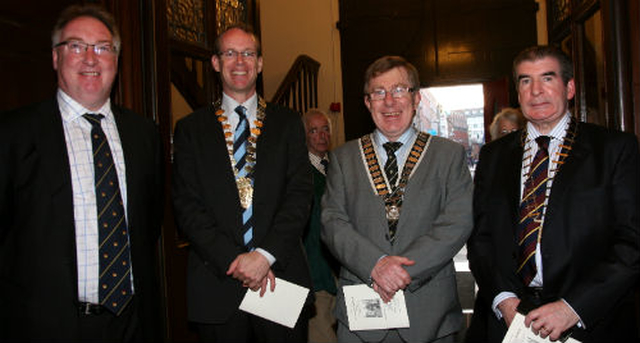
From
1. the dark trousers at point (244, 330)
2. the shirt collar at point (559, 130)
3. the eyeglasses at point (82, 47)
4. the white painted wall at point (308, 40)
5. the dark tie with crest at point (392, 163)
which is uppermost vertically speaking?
the white painted wall at point (308, 40)

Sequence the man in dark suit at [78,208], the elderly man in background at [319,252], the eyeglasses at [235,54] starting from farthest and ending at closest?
the elderly man in background at [319,252] < the eyeglasses at [235,54] < the man in dark suit at [78,208]

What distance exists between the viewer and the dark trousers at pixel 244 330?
2.04 metres

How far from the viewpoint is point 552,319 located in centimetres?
174

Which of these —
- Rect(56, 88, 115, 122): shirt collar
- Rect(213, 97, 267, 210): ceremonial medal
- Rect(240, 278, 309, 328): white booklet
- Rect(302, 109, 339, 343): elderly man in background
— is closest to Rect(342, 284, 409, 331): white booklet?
Rect(240, 278, 309, 328): white booklet

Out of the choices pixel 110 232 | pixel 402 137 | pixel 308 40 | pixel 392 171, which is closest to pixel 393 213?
pixel 392 171

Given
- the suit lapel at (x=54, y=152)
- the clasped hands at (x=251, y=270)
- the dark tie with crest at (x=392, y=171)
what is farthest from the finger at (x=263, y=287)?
the suit lapel at (x=54, y=152)

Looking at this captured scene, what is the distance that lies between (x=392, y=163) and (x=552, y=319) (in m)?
0.84

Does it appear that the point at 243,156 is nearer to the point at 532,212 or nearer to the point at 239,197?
the point at 239,197

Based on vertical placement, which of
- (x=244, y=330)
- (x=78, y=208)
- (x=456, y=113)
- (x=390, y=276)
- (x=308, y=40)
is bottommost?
(x=244, y=330)

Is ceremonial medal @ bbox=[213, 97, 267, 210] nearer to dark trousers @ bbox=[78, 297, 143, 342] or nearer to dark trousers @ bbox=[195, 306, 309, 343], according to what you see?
dark trousers @ bbox=[195, 306, 309, 343]

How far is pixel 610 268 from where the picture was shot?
1752mm

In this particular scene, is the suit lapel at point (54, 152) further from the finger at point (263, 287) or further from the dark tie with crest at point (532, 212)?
the dark tie with crest at point (532, 212)

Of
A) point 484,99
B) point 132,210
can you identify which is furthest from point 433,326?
point 484,99

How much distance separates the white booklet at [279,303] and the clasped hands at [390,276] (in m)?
0.29
